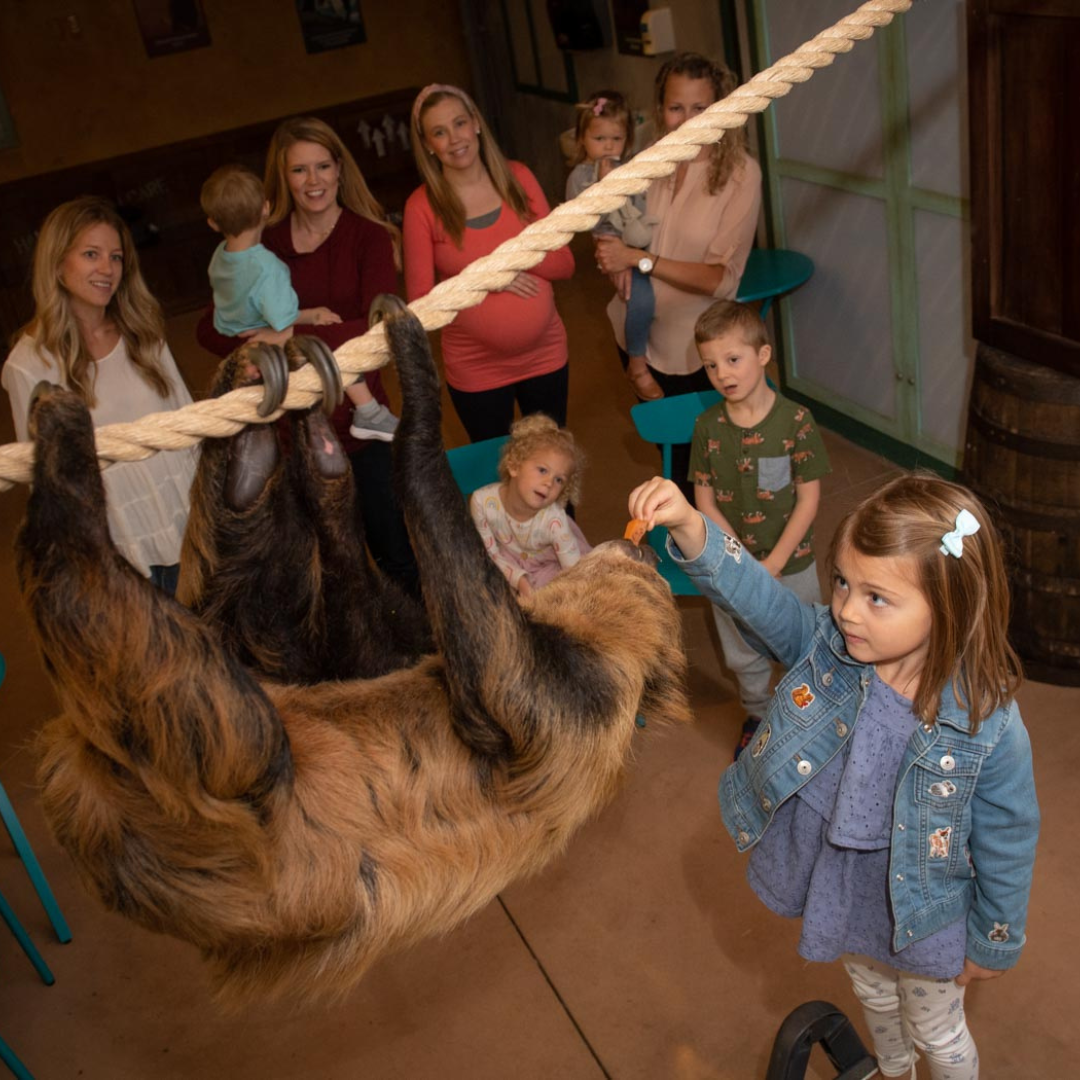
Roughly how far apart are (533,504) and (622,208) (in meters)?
1.04

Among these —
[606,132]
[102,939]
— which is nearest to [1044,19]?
[606,132]

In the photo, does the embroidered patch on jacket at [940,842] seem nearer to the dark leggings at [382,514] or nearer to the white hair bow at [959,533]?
the white hair bow at [959,533]

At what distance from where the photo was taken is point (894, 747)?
1606mm

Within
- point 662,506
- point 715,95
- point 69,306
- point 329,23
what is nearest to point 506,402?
point 715,95

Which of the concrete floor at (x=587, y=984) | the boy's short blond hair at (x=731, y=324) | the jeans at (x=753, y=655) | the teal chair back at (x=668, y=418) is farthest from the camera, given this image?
the teal chair back at (x=668, y=418)

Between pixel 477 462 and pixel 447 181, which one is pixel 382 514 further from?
pixel 447 181

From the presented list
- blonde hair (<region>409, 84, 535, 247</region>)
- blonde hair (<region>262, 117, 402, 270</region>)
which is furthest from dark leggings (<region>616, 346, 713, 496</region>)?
blonde hair (<region>262, 117, 402, 270</region>)

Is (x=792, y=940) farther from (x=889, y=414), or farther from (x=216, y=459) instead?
(x=889, y=414)

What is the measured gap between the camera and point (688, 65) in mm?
3174

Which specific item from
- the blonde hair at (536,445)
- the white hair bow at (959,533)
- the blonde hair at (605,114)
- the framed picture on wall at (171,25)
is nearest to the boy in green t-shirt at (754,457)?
the blonde hair at (536,445)

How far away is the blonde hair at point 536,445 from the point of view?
2.78m

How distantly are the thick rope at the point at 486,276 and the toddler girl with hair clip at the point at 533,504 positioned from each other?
1327 mm

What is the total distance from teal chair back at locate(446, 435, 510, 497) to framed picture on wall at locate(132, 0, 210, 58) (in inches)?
231

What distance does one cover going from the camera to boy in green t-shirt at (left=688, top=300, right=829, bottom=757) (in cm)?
271
